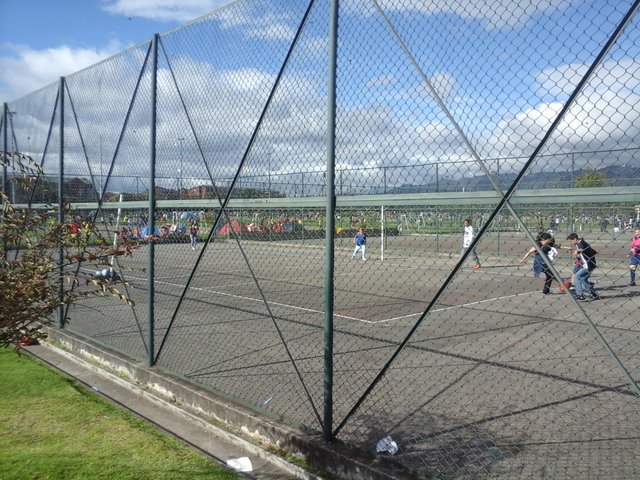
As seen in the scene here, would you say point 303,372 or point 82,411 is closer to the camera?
point 82,411

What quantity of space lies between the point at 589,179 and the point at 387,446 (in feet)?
7.51

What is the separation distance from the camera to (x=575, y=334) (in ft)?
28.8

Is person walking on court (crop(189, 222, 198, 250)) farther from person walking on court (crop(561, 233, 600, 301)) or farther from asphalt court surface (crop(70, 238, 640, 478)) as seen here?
person walking on court (crop(561, 233, 600, 301))

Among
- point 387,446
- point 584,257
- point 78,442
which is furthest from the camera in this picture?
point 584,257

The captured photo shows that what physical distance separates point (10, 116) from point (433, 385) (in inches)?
364

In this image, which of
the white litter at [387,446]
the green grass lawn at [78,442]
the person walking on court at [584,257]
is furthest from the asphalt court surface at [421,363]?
the green grass lawn at [78,442]

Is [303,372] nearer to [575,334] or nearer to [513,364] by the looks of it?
[513,364]

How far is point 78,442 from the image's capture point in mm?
4602

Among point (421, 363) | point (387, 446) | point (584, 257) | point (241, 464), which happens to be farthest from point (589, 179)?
point (421, 363)

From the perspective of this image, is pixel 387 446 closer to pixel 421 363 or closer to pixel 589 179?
pixel 589 179

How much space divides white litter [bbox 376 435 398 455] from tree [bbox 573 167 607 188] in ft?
7.18

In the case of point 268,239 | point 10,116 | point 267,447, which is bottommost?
point 267,447

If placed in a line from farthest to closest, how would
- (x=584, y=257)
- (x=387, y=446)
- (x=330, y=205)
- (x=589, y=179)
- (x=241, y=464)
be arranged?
1. (x=584, y=257)
2. (x=241, y=464)
3. (x=330, y=205)
4. (x=387, y=446)
5. (x=589, y=179)

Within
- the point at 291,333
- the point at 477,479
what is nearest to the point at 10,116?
the point at 291,333
